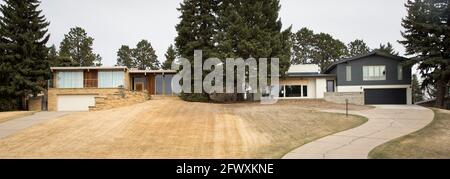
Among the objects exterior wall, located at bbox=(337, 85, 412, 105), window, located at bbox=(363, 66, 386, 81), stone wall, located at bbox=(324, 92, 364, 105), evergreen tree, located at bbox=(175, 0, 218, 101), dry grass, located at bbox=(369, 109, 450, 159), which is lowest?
dry grass, located at bbox=(369, 109, 450, 159)

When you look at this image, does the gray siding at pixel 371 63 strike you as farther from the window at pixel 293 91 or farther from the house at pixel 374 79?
the window at pixel 293 91

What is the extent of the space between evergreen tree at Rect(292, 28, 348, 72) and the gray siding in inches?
1321

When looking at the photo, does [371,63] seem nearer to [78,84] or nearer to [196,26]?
[196,26]

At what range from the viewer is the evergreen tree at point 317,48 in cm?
7725

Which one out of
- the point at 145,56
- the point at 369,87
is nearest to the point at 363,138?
the point at 369,87

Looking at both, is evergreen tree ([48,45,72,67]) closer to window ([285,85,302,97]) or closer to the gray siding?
window ([285,85,302,97])

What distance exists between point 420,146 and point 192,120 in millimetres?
12846

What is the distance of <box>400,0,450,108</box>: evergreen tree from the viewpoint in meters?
36.6

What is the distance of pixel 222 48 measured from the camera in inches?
1517

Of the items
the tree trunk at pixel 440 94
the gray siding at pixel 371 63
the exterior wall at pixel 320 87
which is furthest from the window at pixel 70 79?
the tree trunk at pixel 440 94

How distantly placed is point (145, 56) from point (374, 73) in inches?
2056

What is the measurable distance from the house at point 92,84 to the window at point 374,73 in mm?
20135

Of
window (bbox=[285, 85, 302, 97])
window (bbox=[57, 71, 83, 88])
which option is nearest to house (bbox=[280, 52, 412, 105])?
window (bbox=[285, 85, 302, 97])
